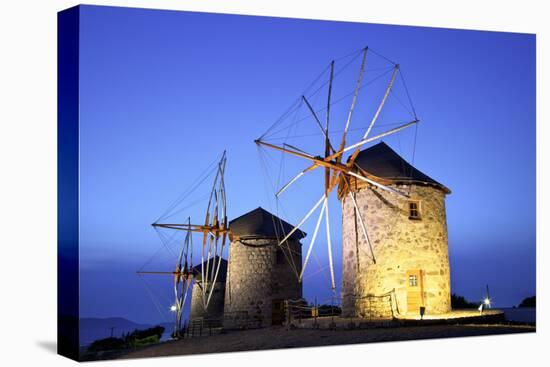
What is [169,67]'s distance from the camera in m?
14.4

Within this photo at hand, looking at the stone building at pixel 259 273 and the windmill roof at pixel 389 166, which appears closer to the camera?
the windmill roof at pixel 389 166

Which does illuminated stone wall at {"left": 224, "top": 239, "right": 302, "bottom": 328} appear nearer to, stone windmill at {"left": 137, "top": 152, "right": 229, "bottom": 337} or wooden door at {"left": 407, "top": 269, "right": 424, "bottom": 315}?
stone windmill at {"left": 137, "top": 152, "right": 229, "bottom": 337}

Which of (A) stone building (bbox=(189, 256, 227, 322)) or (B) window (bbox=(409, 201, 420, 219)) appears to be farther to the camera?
(A) stone building (bbox=(189, 256, 227, 322))

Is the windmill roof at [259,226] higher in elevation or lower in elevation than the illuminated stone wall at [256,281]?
higher

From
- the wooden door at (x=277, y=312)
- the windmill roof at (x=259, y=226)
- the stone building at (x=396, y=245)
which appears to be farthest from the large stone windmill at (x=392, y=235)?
the windmill roof at (x=259, y=226)

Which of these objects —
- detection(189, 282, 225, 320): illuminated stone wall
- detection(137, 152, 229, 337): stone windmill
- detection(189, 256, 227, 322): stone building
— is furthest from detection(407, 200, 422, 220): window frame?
detection(189, 282, 225, 320): illuminated stone wall

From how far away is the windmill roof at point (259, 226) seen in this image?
76.3 feet

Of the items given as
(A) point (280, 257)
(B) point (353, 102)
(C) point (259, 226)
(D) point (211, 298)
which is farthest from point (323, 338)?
(D) point (211, 298)

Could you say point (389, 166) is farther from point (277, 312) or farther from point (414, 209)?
point (277, 312)

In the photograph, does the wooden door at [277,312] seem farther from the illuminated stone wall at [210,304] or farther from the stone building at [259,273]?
the illuminated stone wall at [210,304]

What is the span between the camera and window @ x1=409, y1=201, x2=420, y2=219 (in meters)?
17.8

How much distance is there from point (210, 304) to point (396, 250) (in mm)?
12207

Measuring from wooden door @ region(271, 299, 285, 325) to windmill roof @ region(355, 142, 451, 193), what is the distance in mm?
6491

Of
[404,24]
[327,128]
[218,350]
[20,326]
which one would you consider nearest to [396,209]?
[327,128]
